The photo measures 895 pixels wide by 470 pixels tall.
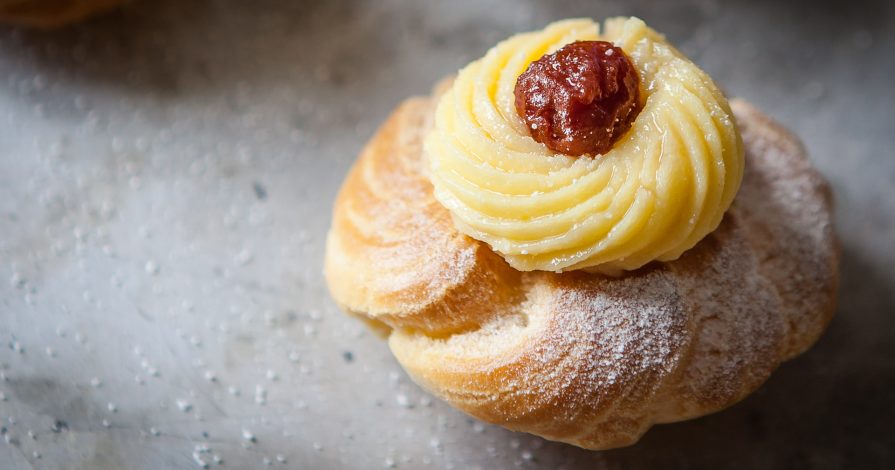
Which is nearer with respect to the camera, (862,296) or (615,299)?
(615,299)

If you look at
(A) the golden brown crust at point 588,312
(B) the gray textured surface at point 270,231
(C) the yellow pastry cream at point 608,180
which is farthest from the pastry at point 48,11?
(C) the yellow pastry cream at point 608,180

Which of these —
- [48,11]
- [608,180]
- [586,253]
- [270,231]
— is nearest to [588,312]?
[586,253]

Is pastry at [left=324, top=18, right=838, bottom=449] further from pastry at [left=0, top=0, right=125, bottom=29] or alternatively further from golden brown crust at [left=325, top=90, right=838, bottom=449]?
pastry at [left=0, top=0, right=125, bottom=29]

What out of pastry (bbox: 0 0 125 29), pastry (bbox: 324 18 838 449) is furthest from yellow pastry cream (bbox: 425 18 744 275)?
pastry (bbox: 0 0 125 29)

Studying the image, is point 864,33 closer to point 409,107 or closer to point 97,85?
point 409,107

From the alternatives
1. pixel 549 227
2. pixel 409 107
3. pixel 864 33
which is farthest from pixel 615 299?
pixel 864 33

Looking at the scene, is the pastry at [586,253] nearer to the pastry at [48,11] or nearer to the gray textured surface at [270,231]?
the gray textured surface at [270,231]
